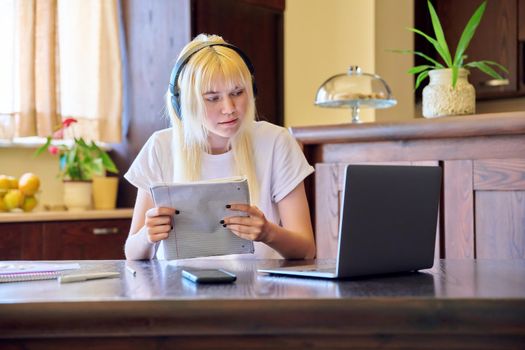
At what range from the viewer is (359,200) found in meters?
1.28

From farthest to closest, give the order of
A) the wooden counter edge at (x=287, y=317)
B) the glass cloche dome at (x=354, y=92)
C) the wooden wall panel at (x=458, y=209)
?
the glass cloche dome at (x=354, y=92), the wooden wall panel at (x=458, y=209), the wooden counter edge at (x=287, y=317)

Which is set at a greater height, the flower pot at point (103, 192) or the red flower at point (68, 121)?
the red flower at point (68, 121)

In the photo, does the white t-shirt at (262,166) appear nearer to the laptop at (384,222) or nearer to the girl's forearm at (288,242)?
the girl's forearm at (288,242)

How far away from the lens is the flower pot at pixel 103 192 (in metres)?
3.64

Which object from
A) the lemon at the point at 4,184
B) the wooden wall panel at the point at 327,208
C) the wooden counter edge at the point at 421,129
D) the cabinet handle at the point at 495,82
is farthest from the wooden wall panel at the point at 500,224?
the cabinet handle at the point at 495,82

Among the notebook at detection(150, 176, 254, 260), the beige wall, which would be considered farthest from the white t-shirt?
the beige wall

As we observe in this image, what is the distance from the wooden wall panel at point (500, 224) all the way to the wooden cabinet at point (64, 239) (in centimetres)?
161

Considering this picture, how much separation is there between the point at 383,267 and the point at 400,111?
319cm

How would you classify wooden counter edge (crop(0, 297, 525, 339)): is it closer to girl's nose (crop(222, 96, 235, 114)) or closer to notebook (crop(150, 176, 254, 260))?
notebook (crop(150, 176, 254, 260))

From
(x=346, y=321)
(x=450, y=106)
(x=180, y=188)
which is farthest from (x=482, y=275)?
(x=450, y=106)

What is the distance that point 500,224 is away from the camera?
231 cm

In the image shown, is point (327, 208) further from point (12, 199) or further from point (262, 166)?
point (12, 199)

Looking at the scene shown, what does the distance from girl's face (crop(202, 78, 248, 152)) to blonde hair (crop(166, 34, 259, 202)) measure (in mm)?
11

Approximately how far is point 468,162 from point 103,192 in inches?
73.3
